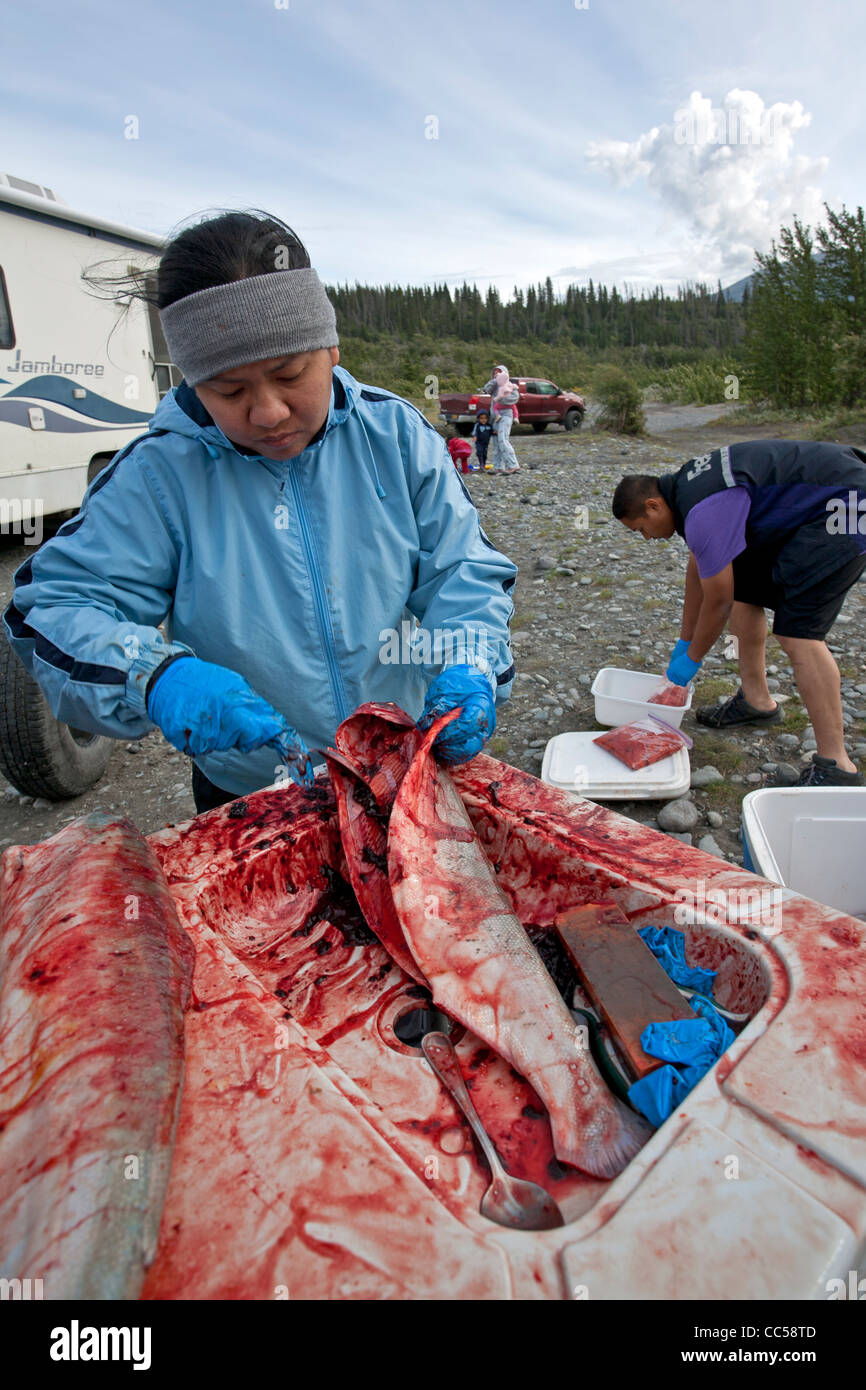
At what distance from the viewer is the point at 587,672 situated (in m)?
6.12

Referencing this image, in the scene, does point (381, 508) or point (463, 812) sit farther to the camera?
point (381, 508)

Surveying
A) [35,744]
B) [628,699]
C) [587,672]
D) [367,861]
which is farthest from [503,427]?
[367,861]

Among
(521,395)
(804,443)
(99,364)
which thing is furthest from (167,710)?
(521,395)

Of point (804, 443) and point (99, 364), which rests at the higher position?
point (99, 364)

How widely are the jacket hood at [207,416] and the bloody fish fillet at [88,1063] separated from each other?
1.09 m

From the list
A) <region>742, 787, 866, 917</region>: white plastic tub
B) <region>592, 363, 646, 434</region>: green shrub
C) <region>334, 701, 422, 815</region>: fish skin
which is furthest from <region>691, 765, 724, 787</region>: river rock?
<region>592, 363, 646, 434</region>: green shrub

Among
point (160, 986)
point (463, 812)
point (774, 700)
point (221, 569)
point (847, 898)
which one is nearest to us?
point (160, 986)

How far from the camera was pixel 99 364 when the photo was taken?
9266 millimetres

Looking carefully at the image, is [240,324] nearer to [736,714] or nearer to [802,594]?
[802,594]

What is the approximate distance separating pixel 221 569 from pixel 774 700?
4.44 metres

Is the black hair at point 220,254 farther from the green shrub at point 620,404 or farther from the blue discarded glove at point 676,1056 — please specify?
the green shrub at point 620,404

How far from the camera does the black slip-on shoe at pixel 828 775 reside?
4.13 metres
